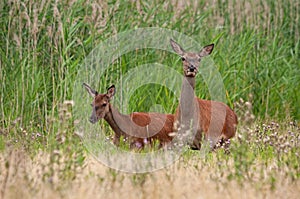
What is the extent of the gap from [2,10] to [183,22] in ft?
8.60

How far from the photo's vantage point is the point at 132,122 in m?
8.47

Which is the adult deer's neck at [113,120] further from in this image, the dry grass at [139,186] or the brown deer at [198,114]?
the dry grass at [139,186]

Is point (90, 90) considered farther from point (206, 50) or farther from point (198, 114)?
point (206, 50)

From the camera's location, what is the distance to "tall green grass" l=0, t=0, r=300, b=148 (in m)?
8.75

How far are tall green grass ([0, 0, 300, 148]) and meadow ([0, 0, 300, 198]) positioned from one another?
0.6 inches

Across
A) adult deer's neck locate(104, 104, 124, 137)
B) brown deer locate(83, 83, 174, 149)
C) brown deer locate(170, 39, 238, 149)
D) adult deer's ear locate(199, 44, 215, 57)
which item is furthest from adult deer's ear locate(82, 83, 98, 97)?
adult deer's ear locate(199, 44, 215, 57)

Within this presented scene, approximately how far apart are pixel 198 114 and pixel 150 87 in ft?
4.96

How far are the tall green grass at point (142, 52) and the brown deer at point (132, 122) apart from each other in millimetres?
460

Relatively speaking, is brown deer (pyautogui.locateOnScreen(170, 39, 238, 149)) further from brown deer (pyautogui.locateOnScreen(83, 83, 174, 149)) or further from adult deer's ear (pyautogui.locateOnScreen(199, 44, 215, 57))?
brown deer (pyautogui.locateOnScreen(83, 83, 174, 149))

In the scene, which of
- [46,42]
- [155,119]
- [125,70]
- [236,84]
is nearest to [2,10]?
[46,42]

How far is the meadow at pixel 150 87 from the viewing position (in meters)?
5.11

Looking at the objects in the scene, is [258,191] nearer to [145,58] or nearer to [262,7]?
[145,58]

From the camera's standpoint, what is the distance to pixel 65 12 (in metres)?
9.28

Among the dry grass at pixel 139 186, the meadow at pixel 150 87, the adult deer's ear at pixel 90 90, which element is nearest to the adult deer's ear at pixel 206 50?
the meadow at pixel 150 87
